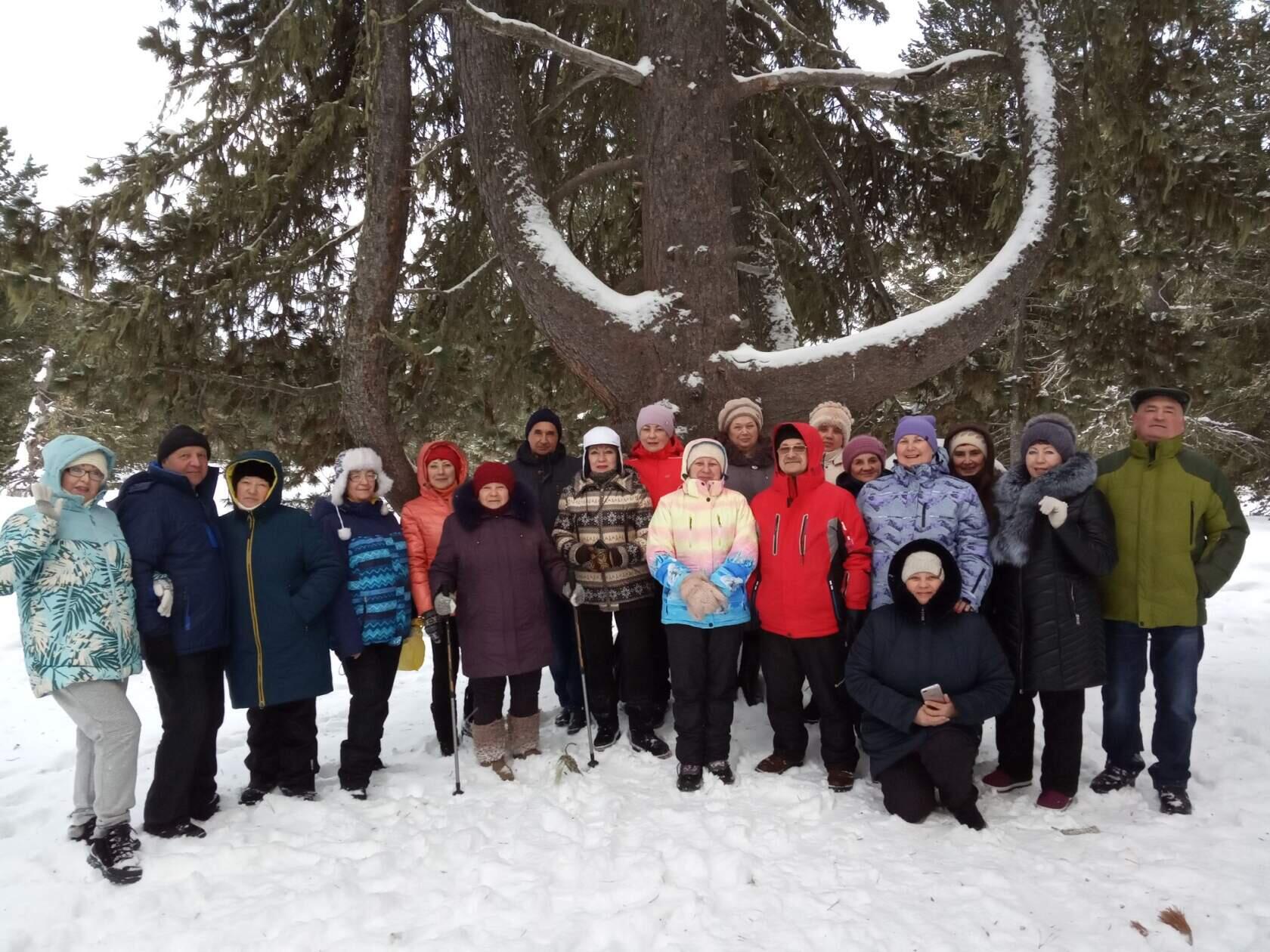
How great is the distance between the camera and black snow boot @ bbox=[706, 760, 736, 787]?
436cm

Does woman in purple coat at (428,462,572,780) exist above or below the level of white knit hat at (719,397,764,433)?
below

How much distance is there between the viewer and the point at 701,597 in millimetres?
4305

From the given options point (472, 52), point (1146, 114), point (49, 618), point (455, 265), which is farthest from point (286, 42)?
point (1146, 114)

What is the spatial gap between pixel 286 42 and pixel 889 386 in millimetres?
5064

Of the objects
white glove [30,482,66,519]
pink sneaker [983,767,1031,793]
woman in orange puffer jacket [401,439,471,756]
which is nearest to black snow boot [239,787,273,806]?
woman in orange puffer jacket [401,439,471,756]

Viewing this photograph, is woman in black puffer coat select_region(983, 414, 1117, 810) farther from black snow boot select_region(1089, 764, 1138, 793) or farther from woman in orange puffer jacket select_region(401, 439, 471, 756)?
woman in orange puffer jacket select_region(401, 439, 471, 756)

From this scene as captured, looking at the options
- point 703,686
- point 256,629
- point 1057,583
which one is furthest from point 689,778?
point 256,629

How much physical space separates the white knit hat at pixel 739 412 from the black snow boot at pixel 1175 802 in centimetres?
293

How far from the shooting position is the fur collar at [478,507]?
4707 mm

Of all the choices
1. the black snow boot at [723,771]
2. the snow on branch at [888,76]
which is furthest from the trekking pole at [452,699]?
the snow on branch at [888,76]

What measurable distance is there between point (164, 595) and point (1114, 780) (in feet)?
16.2

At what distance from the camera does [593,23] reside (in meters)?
7.21

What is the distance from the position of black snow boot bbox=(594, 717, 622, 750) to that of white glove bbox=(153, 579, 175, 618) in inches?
98.8

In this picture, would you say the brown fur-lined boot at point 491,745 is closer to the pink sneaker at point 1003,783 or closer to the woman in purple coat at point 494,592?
the woman in purple coat at point 494,592
